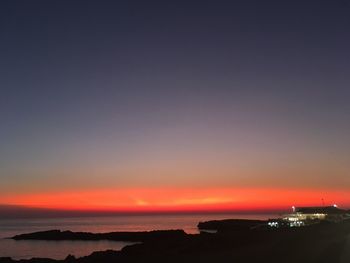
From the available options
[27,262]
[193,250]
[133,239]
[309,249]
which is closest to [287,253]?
[309,249]

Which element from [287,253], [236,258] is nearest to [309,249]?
[287,253]

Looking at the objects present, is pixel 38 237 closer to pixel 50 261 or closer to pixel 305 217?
pixel 305 217

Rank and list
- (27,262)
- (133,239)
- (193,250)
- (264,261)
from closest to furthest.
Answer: (264,261) < (193,250) < (27,262) < (133,239)

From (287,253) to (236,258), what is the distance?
3222 mm

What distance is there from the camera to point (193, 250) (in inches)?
1195

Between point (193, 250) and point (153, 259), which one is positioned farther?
point (193, 250)

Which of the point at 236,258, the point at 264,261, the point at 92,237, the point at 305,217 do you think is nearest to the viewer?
the point at 264,261

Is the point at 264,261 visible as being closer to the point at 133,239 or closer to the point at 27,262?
the point at 27,262

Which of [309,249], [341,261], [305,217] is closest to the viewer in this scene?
[341,261]

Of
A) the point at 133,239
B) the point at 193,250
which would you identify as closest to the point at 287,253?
the point at 193,250

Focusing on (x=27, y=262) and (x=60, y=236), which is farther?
(x=60, y=236)

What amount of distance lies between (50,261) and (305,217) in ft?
248

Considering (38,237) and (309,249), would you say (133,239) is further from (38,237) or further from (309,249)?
(309,249)

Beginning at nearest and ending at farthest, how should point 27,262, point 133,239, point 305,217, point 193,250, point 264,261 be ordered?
point 264,261 → point 193,250 → point 27,262 → point 133,239 → point 305,217
